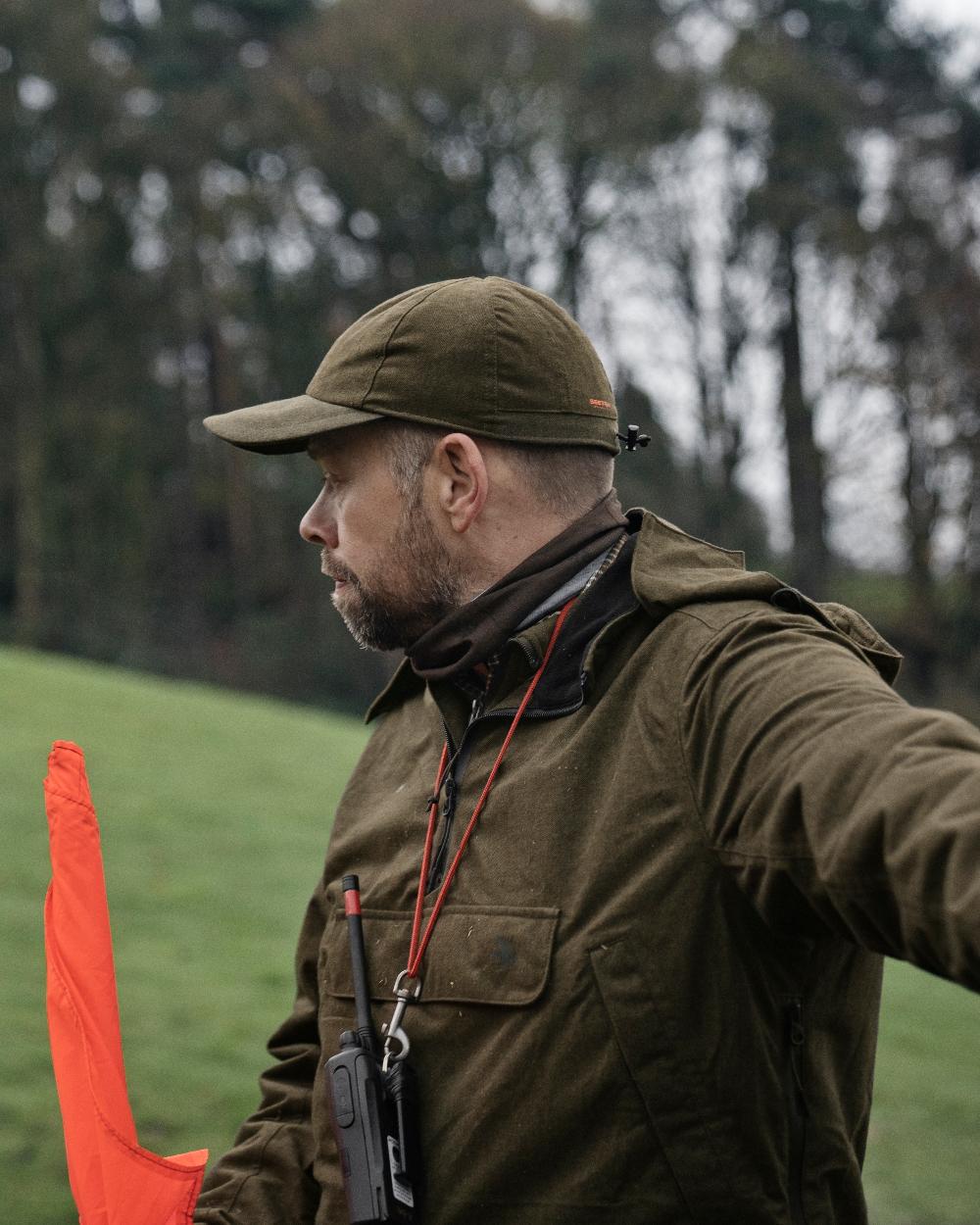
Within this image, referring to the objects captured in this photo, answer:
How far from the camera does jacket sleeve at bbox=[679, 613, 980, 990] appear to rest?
4.57 feet

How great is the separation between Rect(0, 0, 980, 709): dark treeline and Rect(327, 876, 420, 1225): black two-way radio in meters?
20.6

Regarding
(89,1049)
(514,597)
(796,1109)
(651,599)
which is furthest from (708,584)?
(89,1049)

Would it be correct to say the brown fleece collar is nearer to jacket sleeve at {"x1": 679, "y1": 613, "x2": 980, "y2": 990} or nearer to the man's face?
the man's face

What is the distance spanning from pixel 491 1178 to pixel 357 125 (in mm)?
26286

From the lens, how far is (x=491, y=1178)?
188 cm

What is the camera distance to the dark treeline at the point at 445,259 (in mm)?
22719

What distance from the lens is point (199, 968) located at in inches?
247

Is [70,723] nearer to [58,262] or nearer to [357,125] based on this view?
[58,262]

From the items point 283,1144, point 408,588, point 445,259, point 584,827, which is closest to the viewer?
point 584,827

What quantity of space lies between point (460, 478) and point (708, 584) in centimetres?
46

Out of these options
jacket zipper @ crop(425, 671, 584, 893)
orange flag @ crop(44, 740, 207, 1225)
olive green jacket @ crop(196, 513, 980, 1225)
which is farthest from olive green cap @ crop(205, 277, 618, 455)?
orange flag @ crop(44, 740, 207, 1225)

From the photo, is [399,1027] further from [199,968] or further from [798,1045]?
[199,968]

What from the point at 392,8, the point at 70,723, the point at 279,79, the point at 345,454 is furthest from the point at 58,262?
the point at 345,454

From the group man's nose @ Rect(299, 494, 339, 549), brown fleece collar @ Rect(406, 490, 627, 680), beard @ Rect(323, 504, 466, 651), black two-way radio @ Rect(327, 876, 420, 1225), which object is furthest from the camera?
man's nose @ Rect(299, 494, 339, 549)
